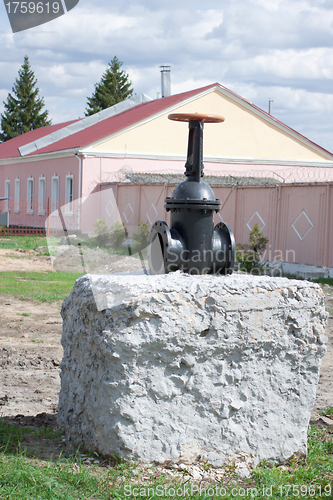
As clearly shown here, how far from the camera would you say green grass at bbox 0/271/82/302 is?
9.69 meters

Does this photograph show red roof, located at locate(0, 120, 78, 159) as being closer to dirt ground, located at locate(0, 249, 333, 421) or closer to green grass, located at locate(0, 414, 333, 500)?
dirt ground, located at locate(0, 249, 333, 421)

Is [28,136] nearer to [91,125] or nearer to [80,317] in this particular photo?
[91,125]

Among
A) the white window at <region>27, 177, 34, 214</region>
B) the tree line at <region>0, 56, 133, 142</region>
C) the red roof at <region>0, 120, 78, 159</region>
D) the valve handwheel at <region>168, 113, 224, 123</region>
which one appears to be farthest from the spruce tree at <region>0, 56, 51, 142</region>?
the valve handwheel at <region>168, 113, 224, 123</region>

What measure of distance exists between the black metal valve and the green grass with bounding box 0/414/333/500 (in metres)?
1.34

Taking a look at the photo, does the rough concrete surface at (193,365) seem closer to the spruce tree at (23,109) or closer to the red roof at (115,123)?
the red roof at (115,123)

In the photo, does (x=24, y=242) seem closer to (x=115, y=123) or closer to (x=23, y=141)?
(x=115, y=123)

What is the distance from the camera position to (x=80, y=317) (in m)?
3.48

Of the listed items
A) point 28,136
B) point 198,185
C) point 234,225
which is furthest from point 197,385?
point 28,136

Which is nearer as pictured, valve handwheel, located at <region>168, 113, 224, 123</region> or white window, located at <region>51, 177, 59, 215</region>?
valve handwheel, located at <region>168, 113, 224, 123</region>

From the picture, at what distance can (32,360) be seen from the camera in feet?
19.4

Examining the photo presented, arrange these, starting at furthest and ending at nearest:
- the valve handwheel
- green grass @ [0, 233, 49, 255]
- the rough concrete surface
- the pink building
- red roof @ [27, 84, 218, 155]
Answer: red roof @ [27, 84, 218, 155] < the pink building < green grass @ [0, 233, 49, 255] < the valve handwheel < the rough concrete surface

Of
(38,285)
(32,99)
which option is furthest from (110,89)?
(38,285)

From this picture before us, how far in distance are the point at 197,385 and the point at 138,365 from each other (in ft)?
1.30

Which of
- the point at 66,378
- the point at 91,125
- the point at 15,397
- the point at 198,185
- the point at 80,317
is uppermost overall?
the point at 91,125
